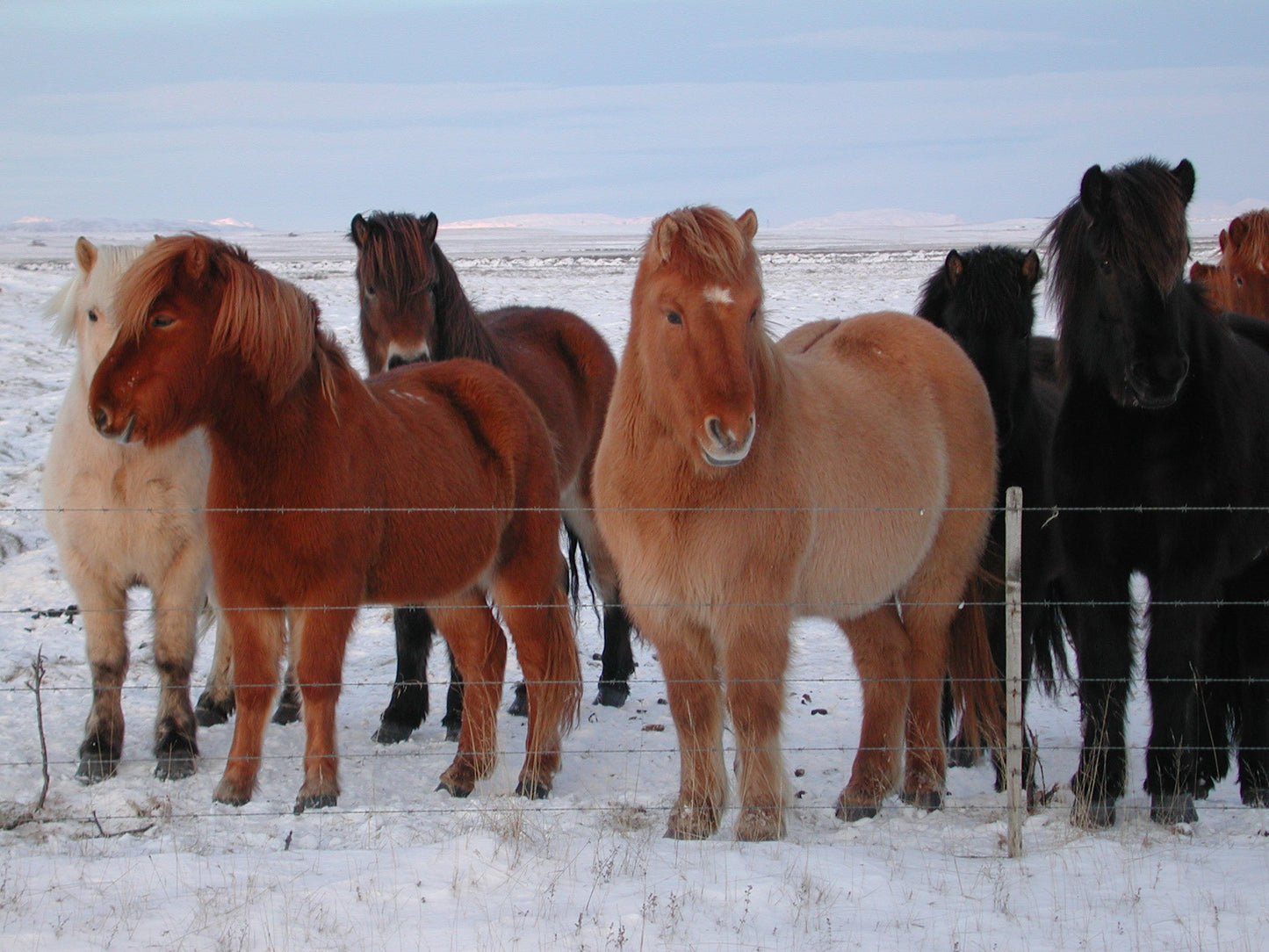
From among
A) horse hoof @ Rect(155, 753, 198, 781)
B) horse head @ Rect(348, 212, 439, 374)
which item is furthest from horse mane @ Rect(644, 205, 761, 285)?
horse hoof @ Rect(155, 753, 198, 781)

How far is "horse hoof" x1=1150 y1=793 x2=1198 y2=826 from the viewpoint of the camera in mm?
4379

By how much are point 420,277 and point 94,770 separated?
3.06m

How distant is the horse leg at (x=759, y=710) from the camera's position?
13.3 ft

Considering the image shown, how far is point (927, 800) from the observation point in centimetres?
482

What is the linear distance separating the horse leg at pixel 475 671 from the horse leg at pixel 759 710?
4.74ft

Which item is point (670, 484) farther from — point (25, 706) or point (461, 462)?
point (25, 706)

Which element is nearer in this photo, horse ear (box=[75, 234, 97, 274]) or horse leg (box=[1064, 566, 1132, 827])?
horse leg (box=[1064, 566, 1132, 827])

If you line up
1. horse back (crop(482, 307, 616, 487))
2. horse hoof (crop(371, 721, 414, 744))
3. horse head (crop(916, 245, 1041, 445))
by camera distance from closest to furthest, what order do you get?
horse head (crop(916, 245, 1041, 445))
horse hoof (crop(371, 721, 414, 744))
horse back (crop(482, 307, 616, 487))

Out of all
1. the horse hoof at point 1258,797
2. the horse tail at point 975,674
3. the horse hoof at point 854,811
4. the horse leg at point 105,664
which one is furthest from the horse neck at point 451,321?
the horse hoof at point 1258,797

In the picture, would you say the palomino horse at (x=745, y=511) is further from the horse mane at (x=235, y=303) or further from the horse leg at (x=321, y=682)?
the horse mane at (x=235, y=303)

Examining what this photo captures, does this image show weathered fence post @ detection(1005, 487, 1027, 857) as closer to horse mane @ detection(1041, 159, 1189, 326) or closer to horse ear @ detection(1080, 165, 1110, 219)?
horse mane @ detection(1041, 159, 1189, 326)

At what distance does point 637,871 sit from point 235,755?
1795mm

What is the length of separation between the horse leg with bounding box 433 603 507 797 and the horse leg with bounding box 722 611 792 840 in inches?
56.9

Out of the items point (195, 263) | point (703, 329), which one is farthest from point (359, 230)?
point (703, 329)
